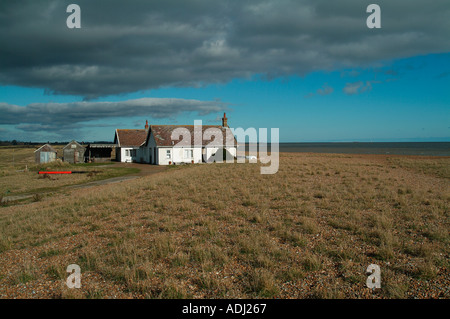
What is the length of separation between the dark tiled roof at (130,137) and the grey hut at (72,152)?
581 centimetres

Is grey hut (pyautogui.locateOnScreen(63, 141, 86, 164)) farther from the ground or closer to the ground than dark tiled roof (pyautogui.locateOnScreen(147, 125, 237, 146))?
closer to the ground

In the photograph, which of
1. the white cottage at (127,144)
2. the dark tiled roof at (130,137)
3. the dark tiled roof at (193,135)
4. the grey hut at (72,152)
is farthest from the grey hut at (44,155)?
the dark tiled roof at (193,135)

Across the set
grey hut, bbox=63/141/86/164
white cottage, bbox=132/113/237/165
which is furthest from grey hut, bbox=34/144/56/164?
white cottage, bbox=132/113/237/165

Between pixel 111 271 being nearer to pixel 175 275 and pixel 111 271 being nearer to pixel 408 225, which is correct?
pixel 175 275

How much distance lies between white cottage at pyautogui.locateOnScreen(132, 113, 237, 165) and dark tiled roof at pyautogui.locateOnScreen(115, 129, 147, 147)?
3943 mm

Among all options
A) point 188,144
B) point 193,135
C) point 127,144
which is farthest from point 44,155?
point 193,135

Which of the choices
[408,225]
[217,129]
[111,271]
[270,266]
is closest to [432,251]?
[408,225]

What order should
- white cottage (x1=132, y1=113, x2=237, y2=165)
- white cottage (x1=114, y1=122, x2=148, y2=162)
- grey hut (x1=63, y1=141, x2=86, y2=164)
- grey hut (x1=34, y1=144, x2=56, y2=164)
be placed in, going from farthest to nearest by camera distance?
white cottage (x1=114, y1=122, x2=148, y2=162) → grey hut (x1=34, y1=144, x2=56, y2=164) → grey hut (x1=63, y1=141, x2=86, y2=164) → white cottage (x1=132, y1=113, x2=237, y2=165)

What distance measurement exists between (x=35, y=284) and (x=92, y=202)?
7774 millimetres

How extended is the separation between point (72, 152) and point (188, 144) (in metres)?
18.7

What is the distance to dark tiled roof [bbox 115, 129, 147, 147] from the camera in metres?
44.2

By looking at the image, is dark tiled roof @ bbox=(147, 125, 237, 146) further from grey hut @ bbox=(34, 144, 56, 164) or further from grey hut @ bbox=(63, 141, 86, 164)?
grey hut @ bbox=(34, 144, 56, 164)

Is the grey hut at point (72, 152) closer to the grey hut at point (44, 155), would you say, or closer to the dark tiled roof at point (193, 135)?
Answer: the grey hut at point (44, 155)

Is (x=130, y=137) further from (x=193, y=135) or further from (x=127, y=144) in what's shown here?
(x=193, y=135)
